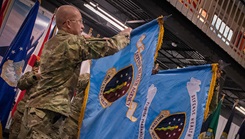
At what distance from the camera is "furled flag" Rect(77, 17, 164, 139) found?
11.0 feet

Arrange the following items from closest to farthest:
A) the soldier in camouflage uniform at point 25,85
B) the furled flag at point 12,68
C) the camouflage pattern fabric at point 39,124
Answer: the camouflage pattern fabric at point 39,124 → the soldier in camouflage uniform at point 25,85 → the furled flag at point 12,68

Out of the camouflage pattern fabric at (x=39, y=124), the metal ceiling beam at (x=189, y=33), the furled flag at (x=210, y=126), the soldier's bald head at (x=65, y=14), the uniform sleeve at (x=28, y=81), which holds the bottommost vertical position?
the camouflage pattern fabric at (x=39, y=124)

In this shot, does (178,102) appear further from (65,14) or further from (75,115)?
(65,14)

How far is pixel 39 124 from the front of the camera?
263 cm

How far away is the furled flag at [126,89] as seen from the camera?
336cm

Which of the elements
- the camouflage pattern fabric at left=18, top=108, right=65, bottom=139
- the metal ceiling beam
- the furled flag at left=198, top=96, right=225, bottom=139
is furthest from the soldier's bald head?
the furled flag at left=198, top=96, right=225, bottom=139

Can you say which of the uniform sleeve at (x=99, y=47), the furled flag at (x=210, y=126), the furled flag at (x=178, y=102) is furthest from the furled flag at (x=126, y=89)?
the furled flag at (x=210, y=126)

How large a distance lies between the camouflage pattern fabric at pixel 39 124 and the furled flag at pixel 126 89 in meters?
0.85

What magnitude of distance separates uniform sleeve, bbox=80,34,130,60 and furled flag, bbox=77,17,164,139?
64 cm

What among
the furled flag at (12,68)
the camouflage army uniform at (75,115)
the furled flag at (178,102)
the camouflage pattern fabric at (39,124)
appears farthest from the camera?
the furled flag at (12,68)

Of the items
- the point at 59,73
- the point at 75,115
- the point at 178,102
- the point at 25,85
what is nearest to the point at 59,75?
the point at 59,73

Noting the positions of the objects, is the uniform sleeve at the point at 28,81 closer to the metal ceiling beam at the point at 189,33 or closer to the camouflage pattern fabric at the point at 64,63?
the camouflage pattern fabric at the point at 64,63

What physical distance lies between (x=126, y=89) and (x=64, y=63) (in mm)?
873

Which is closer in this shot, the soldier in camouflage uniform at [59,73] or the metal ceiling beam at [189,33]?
the soldier in camouflage uniform at [59,73]
